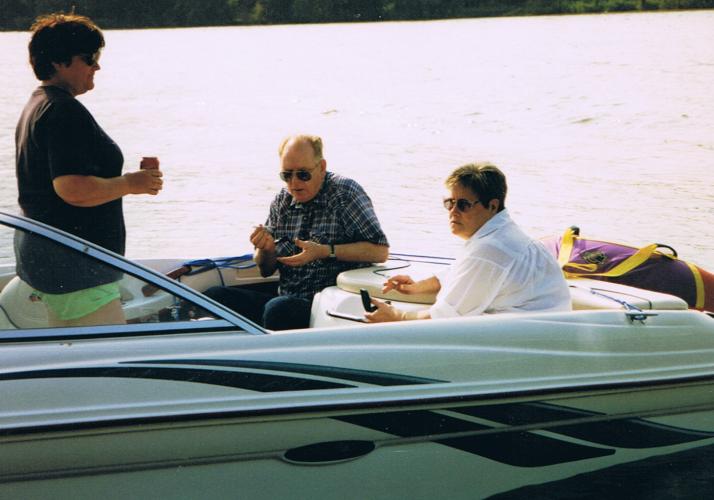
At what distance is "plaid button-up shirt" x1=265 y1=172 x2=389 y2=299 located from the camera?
11.9 ft

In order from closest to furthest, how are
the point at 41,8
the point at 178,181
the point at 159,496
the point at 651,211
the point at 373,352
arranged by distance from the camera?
the point at 159,496 < the point at 373,352 < the point at 651,211 < the point at 178,181 < the point at 41,8

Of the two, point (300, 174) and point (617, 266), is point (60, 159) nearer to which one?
point (300, 174)

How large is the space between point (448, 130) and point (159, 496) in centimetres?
1540

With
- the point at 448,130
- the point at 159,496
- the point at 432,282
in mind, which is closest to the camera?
the point at 159,496

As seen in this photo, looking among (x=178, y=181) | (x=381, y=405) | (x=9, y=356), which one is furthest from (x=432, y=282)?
(x=178, y=181)

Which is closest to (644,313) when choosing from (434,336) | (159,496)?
(434,336)

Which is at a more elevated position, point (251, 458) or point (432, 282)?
point (432, 282)

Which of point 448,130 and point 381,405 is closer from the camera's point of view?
point 381,405

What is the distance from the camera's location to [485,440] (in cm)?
274

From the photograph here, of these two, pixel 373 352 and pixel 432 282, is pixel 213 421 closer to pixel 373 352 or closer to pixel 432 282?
pixel 373 352

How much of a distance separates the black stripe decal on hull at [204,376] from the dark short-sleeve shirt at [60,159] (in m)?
0.38

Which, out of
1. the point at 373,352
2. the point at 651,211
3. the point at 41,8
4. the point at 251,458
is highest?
the point at 41,8

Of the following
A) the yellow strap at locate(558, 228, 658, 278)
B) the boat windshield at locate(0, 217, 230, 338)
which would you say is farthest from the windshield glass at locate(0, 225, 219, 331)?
the yellow strap at locate(558, 228, 658, 278)

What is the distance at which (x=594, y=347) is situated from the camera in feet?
9.65
